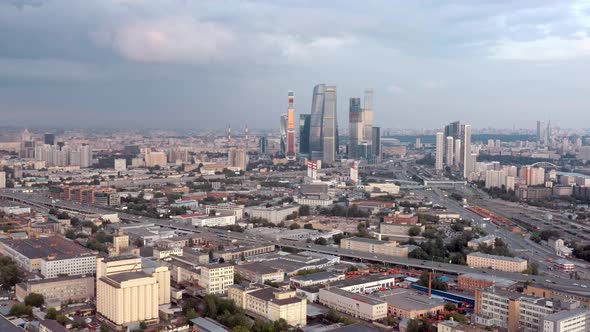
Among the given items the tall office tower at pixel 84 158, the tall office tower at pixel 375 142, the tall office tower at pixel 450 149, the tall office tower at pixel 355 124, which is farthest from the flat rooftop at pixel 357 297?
the tall office tower at pixel 375 142

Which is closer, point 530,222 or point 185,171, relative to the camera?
point 530,222

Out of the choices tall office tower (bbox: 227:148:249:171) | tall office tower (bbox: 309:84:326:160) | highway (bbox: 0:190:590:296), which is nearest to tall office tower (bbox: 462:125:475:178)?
tall office tower (bbox: 309:84:326:160)

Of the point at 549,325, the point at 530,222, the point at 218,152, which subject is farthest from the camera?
the point at 218,152

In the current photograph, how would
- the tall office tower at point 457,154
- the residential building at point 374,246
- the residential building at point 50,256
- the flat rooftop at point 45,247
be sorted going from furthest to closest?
the tall office tower at point 457,154
the residential building at point 374,246
the flat rooftop at point 45,247
the residential building at point 50,256

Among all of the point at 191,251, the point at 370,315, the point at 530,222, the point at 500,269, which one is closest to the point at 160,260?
the point at 191,251

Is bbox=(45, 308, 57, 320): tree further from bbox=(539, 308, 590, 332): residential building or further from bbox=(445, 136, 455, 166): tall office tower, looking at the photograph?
bbox=(445, 136, 455, 166): tall office tower

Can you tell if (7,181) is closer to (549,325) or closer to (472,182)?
(472,182)

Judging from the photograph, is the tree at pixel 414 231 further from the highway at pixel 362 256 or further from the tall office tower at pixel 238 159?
the tall office tower at pixel 238 159
